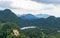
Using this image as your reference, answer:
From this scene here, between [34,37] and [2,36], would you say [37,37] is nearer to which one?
[34,37]

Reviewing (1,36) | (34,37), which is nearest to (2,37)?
(1,36)

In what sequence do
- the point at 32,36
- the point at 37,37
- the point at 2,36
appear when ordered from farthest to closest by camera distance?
the point at 32,36 < the point at 37,37 < the point at 2,36

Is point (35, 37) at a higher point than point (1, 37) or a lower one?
lower

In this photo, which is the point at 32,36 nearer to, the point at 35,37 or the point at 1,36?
the point at 35,37

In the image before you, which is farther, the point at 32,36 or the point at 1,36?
the point at 32,36

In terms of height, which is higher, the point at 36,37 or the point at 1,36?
the point at 1,36

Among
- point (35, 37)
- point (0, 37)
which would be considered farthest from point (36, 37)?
point (0, 37)

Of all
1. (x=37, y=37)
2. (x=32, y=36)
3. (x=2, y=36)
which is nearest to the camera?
(x=2, y=36)

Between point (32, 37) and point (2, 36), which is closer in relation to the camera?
point (2, 36)
